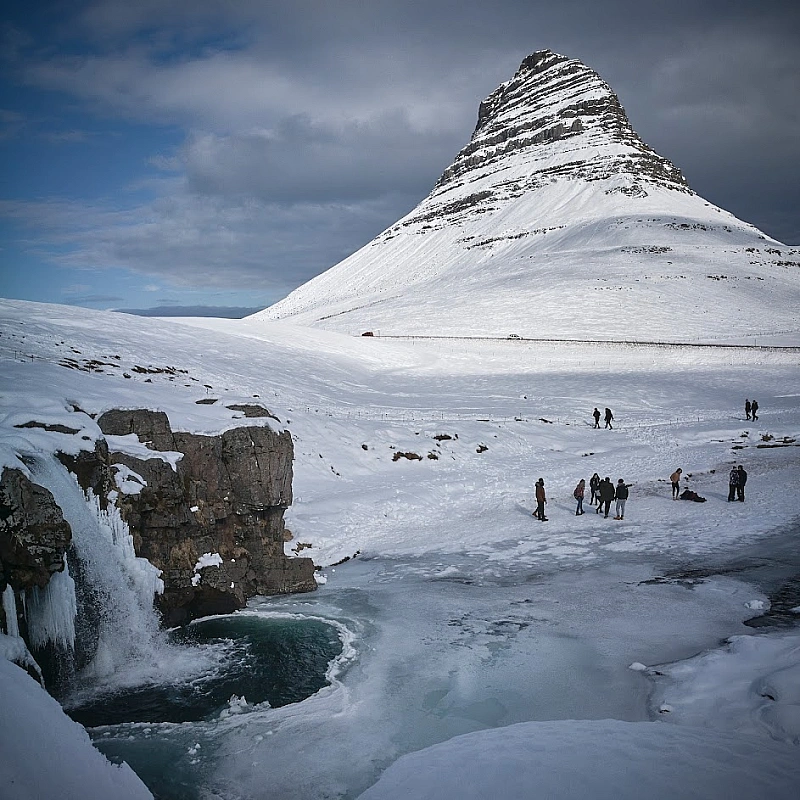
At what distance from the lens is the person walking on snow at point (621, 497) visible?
65.4ft

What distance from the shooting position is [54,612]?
10406 mm

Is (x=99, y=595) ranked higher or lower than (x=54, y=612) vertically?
lower

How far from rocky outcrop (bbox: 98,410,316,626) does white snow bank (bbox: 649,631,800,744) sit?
8869 millimetres

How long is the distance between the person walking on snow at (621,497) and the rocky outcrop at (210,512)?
9872mm

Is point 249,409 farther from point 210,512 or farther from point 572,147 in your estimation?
point 572,147

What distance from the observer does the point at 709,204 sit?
469 ft

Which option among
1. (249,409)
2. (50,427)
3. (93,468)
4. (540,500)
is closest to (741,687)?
(540,500)

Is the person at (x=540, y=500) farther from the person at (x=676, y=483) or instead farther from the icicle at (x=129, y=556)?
the icicle at (x=129, y=556)

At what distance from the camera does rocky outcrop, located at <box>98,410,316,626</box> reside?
14125mm

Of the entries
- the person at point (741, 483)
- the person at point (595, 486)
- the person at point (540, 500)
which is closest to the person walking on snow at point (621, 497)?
the person at point (595, 486)

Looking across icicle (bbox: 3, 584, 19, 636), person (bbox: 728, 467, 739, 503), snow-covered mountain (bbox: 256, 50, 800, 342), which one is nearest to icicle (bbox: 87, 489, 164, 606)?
icicle (bbox: 3, 584, 19, 636)

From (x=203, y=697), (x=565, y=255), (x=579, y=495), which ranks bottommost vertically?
(x=203, y=697)

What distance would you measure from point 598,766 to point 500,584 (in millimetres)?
7762

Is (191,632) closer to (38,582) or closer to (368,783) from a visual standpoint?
(38,582)
